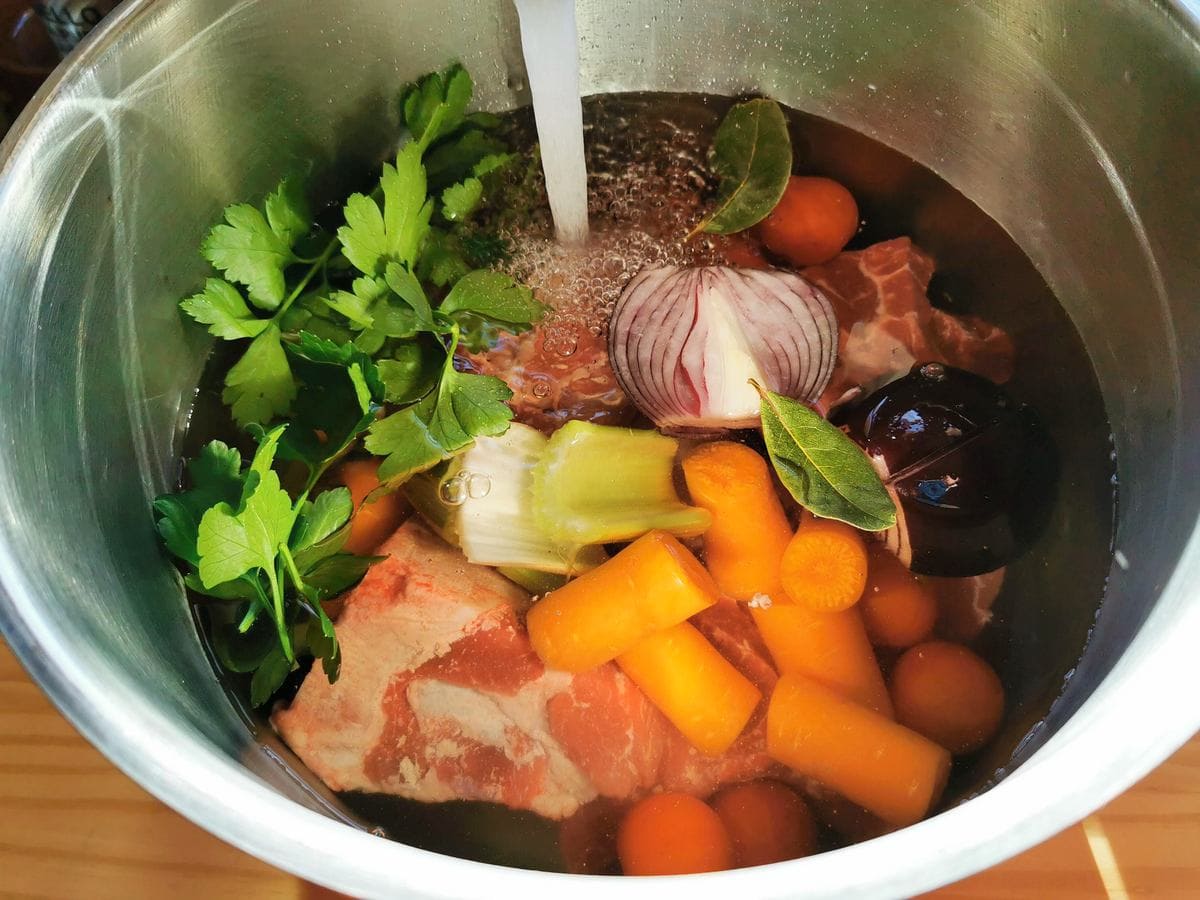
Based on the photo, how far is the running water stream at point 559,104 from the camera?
0.85 metres

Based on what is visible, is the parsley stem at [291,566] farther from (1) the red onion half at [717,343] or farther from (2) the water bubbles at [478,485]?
(1) the red onion half at [717,343]

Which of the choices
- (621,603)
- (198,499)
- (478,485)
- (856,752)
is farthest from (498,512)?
(856,752)

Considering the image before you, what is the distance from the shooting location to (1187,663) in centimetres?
53

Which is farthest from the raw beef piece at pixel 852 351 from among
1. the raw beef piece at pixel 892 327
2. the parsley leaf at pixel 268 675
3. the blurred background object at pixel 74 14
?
the blurred background object at pixel 74 14

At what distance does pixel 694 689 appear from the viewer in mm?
764

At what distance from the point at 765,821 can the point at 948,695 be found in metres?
0.20

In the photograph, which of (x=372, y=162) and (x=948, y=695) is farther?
(x=372, y=162)

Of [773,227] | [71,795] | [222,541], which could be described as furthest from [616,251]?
[71,795]

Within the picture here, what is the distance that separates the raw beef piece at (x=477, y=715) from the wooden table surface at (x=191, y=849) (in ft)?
0.43

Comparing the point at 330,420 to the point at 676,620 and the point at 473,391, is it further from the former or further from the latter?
the point at 676,620

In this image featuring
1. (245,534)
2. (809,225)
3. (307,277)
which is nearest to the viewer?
(245,534)

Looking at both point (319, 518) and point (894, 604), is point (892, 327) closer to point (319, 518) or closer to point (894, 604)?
point (894, 604)

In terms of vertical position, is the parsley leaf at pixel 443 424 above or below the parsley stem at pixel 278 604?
above

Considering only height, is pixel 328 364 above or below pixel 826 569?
above
